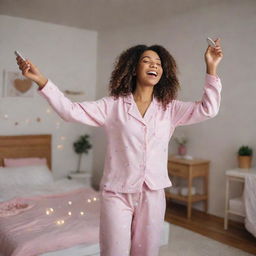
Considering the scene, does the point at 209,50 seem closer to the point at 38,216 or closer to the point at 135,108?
the point at 135,108

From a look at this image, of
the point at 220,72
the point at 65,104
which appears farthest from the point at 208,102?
the point at 220,72

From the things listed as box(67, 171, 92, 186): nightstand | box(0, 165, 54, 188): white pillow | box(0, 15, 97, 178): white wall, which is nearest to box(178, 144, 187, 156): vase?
box(67, 171, 92, 186): nightstand

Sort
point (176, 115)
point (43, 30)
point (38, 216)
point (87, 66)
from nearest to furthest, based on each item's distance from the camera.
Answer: point (176, 115), point (38, 216), point (43, 30), point (87, 66)

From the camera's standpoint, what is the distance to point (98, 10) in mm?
4098

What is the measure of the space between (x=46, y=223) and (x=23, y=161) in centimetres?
184

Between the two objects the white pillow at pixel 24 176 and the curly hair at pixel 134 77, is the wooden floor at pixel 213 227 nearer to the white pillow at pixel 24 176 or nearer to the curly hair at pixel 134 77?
the white pillow at pixel 24 176

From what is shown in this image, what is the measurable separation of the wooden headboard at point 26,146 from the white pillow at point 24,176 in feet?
1.38

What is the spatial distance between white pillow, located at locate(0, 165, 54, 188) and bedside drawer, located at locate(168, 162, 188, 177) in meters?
1.45

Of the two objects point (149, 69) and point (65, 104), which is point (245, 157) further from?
→ point (65, 104)

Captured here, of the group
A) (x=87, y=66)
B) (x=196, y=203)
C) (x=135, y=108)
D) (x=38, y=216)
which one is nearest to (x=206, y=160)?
(x=196, y=203)

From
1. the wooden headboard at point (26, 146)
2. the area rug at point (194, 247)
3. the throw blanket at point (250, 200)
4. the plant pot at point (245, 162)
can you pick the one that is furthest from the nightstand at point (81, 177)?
the throw blanket at point (250, 200)

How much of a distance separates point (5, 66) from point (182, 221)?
115 inches

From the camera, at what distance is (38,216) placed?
281 centimetres

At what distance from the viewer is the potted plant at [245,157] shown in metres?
3.52
